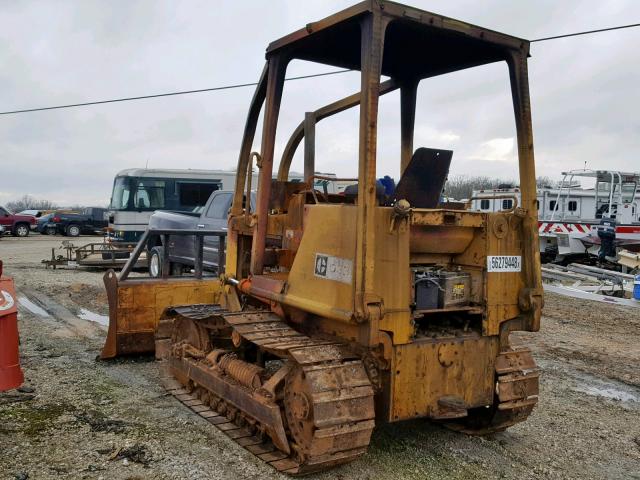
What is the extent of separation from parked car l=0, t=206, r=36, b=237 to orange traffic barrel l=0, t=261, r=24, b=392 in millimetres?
35143

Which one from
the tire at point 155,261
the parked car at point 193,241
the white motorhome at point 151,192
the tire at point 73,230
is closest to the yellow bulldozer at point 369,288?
the parked car at point 193,241

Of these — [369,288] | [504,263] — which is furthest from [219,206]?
[369,288]

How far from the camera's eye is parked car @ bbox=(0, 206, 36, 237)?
36344 millimetres

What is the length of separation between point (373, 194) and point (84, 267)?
50.7ft

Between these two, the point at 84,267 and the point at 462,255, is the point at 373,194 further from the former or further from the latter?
the point at 84,267

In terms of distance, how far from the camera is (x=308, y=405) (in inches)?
162

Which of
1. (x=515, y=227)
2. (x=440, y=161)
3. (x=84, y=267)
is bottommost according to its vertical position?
(x=84, y=267)

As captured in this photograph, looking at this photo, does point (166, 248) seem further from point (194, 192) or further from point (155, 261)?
point (194, 192)

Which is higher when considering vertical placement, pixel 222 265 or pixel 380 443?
pixel 222 265

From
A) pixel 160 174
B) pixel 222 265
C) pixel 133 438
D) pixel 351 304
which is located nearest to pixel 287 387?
pixel 351 304

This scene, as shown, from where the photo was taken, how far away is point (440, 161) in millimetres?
4863

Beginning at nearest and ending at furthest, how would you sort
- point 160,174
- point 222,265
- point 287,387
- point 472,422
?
point 287,387
point 472,422
point 222,265
point 160,174

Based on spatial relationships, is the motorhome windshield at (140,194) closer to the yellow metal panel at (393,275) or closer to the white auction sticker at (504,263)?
the white auction sticker at (504,263)

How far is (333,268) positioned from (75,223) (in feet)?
119
